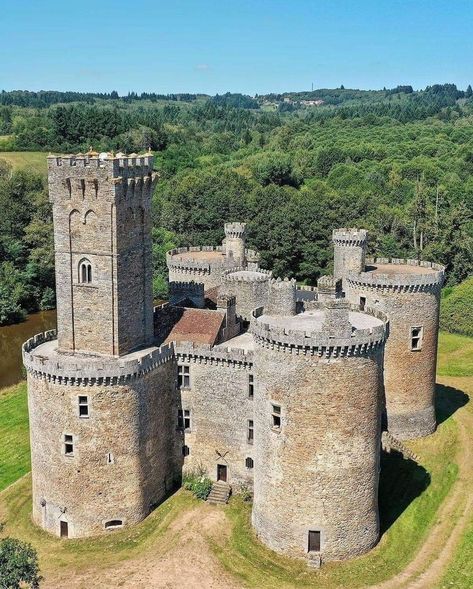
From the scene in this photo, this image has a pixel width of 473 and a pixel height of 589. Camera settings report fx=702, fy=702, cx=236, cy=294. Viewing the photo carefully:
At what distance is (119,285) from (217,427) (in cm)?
851

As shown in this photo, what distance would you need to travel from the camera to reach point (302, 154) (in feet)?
402

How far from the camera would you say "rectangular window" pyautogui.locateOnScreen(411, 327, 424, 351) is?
130ft

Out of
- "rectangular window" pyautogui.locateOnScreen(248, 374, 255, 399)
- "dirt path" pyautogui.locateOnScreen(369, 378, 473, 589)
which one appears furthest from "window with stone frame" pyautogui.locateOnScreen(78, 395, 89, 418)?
"dirt path" pyautogui.locateOnScreen(369, 378, 473, 589)

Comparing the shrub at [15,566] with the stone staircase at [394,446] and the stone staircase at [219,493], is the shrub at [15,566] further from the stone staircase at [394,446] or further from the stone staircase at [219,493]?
the stone staircase at [394,446]

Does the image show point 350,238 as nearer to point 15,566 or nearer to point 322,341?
point 322,341

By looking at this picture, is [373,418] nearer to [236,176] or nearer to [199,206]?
[199,206]

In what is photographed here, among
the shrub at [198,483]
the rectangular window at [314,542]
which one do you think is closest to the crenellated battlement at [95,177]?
the shrub at [198,483]

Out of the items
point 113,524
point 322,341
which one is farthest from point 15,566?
point 322,341

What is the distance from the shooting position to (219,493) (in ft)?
113

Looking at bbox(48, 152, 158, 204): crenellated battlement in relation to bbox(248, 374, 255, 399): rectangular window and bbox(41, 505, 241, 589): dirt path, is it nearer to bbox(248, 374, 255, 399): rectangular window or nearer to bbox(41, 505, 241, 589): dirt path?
bbox(248, 374, 255, 399): rectangular window

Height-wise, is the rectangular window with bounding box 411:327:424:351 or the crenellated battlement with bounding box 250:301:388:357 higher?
the crenellated battlement with bounding box 250:301:388:357

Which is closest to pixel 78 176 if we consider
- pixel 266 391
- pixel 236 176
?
pixel 266 391

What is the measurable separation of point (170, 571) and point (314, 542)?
20.1 feet

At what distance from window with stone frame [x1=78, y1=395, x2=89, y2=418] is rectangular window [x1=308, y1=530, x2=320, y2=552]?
10851mm
